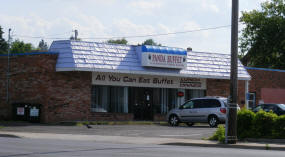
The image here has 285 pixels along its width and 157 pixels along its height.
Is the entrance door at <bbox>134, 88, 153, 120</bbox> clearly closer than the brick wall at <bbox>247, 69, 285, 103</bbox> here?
Yes

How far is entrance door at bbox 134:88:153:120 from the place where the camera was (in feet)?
110

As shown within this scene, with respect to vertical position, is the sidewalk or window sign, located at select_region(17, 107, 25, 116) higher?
window sign, located at select_region(17, 107, 25, 116)

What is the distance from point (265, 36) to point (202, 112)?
34.3 metres

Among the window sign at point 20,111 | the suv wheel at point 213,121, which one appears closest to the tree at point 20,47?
the window sign at point 20,111

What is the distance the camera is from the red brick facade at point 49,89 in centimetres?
2955

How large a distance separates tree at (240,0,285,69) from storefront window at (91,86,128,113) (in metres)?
31.0

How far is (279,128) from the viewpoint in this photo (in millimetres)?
19703

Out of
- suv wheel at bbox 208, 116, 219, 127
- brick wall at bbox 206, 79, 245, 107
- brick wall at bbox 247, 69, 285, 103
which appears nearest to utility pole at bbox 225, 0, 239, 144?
suv wheel at bbox 208, 116, 219, 127

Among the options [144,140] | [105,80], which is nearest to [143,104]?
[105,80]

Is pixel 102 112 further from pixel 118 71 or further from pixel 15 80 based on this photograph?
pixel 15 80

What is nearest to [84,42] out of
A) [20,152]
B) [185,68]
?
[185,68]

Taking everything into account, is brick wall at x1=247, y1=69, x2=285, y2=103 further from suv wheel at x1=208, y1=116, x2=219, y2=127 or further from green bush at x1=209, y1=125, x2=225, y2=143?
green bush at x1=209, y1=125, x2=225, y2=143

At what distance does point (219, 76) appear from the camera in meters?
36.1

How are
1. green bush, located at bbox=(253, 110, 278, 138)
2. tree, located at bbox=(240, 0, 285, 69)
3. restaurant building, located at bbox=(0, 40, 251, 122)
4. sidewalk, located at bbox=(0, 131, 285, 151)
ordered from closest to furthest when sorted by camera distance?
sidewalk, located at bbox=(0, 131, 285, 151) → green bush, located at bbox=(253, 110, 278, 138) → restaurant building, located at bbox=(0, 40, 251, 122) → tree, located at bbox=(240, 0, 285, 69)
